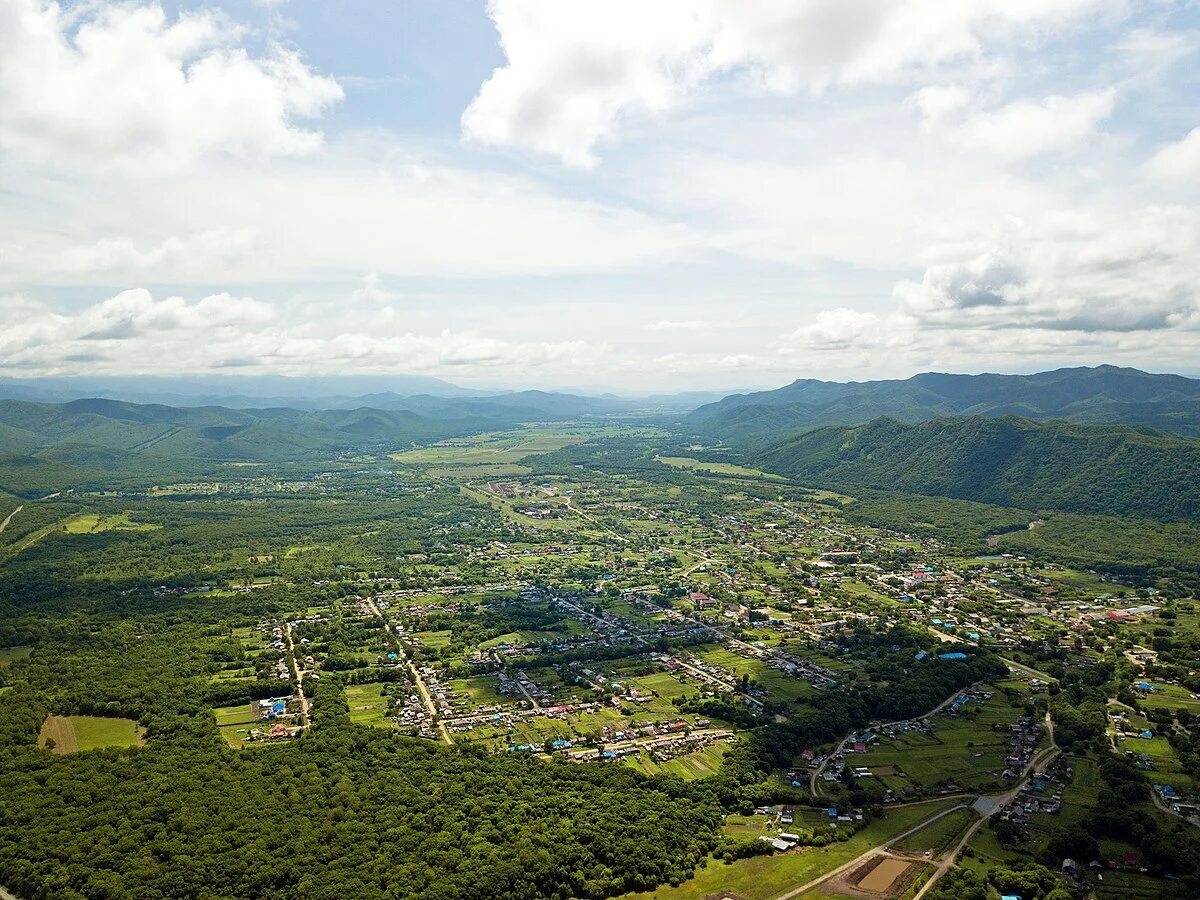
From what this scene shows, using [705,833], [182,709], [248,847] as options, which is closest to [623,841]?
[705,833]

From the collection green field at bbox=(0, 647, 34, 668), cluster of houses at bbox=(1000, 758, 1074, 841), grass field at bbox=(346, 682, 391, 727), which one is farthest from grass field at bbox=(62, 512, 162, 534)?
cluster of houses at bbox=(1000, 758, 1074, 841)

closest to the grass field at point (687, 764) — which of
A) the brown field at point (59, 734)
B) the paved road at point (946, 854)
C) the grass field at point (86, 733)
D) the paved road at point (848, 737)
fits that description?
the paved road at point (848, 737)

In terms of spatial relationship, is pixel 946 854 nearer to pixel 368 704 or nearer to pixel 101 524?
pixel 368 704

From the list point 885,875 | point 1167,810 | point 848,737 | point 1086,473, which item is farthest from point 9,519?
point 1086,473

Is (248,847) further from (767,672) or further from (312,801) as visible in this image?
(767,672)

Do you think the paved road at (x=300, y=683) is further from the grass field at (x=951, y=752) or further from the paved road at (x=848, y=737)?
the grass field at (x=951, y=752)
